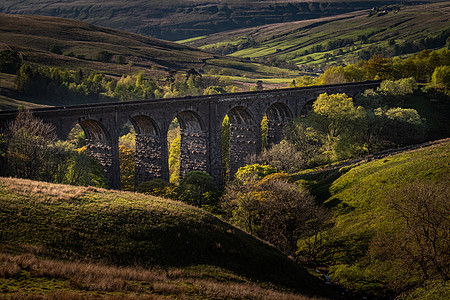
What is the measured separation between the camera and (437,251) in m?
29.6

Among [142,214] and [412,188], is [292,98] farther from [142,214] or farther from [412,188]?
[142,214]

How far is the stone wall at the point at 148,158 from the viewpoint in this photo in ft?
194

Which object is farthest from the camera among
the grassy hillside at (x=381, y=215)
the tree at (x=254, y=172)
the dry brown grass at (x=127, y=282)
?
the tree at (x=254, y=172)

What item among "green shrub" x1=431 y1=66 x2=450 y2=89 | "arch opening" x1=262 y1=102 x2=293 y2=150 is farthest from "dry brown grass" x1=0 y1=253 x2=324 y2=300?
"green shrub" x1=431 y1=66 x2=450 y2=89

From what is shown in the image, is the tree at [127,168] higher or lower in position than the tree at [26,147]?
lower

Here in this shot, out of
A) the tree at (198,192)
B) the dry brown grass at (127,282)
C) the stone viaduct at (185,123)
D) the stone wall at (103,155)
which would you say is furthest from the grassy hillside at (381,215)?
the stone wall at (103,155)

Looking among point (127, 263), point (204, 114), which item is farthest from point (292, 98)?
point (127, 263)

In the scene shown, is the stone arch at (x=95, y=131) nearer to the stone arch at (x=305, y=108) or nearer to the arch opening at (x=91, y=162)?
the arch opening at (x=91, y=162)

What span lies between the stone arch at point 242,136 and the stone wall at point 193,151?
1099cm

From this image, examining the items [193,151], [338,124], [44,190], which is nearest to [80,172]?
[44,190]

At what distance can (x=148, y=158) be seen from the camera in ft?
196

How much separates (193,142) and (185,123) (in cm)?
311

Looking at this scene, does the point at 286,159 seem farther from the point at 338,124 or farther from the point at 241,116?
the point at 338,124

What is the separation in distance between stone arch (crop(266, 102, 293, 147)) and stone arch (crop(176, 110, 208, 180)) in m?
20.3
